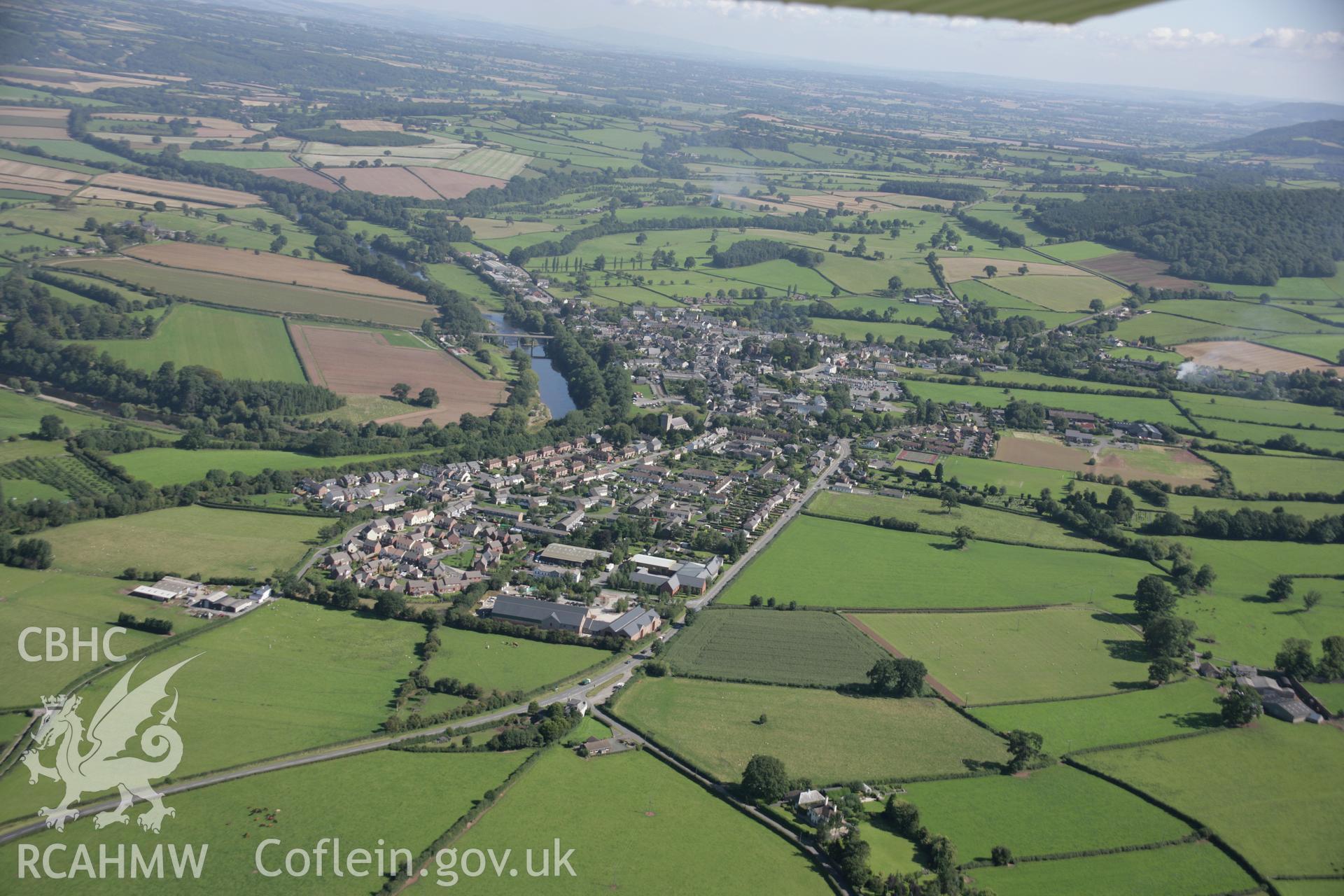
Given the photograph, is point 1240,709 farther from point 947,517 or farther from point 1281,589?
point 947,517

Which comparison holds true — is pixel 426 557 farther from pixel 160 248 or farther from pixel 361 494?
pixel 160 248

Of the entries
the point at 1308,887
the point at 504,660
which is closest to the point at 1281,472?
the point at 1308,887

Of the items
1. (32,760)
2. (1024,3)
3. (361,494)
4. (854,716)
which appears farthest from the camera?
(361,494)

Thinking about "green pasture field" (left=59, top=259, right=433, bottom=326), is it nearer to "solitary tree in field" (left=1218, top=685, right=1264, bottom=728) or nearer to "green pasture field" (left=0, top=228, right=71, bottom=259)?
"green pasture field" (left=0, top=228, right=71, bottom=259)

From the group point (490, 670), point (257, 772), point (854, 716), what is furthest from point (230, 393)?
point (854, 716)

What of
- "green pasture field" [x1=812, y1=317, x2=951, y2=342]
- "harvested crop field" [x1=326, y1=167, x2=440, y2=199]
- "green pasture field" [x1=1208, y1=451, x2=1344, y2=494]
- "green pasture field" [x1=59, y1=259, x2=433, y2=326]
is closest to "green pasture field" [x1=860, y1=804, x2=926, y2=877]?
"green pasture field" [x1=1208, y1=451, x2=1344, y2=494]

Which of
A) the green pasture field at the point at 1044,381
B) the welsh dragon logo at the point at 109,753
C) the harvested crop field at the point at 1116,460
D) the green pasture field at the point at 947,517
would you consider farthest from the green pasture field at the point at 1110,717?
the green pasture field at the point at 1044,381
